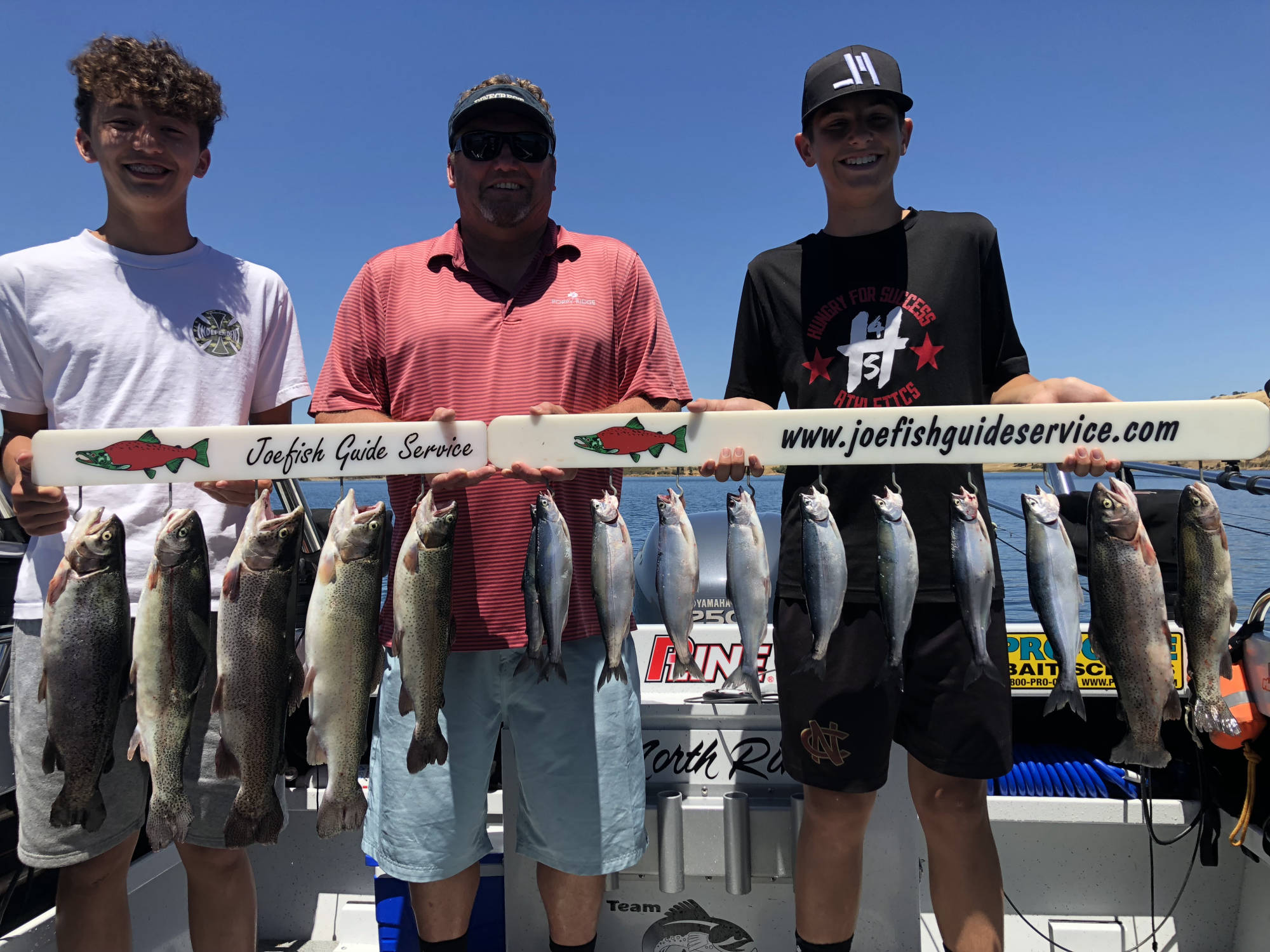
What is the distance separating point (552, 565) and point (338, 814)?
1029 millimetres

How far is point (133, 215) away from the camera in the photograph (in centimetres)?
284

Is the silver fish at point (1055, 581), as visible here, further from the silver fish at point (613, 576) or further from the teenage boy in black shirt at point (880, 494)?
the silver fish at point (613, 576)

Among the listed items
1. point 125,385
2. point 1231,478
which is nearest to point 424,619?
point 125,385

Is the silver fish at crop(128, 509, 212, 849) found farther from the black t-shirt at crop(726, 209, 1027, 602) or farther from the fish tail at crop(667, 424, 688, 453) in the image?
the black t-shirt at crop(726, 209, 1027, 602)

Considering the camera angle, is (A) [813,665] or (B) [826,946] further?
(B) [826,946]

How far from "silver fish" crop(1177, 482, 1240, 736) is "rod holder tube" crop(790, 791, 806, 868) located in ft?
4.94

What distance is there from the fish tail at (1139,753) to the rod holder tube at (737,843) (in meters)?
1.46

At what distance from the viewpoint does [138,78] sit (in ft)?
8.86

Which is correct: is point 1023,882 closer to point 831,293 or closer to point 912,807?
point 912,807

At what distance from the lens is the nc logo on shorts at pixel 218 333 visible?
2846 mm

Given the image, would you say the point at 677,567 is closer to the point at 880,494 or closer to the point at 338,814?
the point at 880,494

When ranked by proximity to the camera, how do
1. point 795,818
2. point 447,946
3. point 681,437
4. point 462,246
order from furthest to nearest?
point 795,818 → point 462,246 → point 447,946 → point 681,437

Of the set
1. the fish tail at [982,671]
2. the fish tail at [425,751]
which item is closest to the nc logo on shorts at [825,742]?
the fish tail at [982,671]

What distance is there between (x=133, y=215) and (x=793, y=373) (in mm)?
2496
